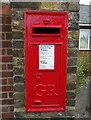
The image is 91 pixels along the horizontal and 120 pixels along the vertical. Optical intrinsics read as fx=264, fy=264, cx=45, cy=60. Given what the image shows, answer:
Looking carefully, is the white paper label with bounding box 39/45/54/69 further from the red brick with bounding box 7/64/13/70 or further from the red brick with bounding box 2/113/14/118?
the red brick with bounding box 2/113/14/118

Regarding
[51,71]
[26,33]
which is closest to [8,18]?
[26,33]

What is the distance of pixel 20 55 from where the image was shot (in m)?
2.86

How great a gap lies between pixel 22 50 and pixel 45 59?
0.27 metres

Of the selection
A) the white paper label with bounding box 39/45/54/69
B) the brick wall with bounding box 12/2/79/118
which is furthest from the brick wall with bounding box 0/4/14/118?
the white paper label with bounding box 39/45/54/69

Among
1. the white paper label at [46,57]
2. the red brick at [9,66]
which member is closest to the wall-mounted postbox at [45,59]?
the white paper label at [46,57]

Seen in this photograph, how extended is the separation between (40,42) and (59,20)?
12.0 inches

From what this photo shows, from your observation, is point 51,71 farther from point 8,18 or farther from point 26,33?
point 8,18

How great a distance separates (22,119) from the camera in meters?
3.03

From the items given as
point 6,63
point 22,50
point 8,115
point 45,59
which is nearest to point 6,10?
point 22,50

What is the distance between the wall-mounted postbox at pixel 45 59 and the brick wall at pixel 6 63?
0.28 m

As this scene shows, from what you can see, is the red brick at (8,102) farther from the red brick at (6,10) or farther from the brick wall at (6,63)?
the red brick at (6,10)

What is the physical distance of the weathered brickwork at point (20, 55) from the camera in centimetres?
277

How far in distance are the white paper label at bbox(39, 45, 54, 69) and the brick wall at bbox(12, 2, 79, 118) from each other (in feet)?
0.66

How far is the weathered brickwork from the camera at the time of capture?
9.10 ft
